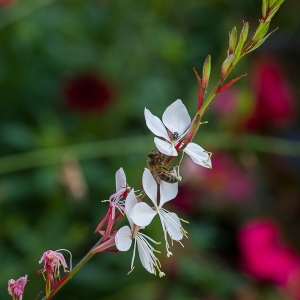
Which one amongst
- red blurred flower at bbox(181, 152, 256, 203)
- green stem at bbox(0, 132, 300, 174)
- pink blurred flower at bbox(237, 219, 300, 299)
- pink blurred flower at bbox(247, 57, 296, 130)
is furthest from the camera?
pink blurred flower at bbox(247, 57, 296, 130)

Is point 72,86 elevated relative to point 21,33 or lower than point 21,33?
lower

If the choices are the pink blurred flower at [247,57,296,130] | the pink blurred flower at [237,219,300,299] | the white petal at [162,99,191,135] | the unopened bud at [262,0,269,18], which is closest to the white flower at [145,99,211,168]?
the white petal at [162,99,191,135]

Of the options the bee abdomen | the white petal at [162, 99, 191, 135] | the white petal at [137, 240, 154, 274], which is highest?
the white petal at [162, 99, 191, 135]

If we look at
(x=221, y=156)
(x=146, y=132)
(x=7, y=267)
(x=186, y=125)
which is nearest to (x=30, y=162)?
(x=7, y=267)

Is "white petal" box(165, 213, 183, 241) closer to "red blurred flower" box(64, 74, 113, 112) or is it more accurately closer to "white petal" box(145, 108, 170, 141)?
"white petal" box(145, 108, 170, 141)

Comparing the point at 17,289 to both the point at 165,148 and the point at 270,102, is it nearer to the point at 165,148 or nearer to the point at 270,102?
the point at 165,148

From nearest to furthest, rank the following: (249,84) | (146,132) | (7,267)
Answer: (7,267) → (146,132) → (249,84)

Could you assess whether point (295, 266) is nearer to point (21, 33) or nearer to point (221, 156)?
point (221, 156)

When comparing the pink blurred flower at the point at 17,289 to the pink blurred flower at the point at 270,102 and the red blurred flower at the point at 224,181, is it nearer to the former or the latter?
the red blurred flower at the point at 224,181
